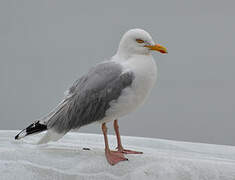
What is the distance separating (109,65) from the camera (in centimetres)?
244

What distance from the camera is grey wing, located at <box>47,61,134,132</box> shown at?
236 cm

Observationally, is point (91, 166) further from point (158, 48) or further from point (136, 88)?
point (158, 48)

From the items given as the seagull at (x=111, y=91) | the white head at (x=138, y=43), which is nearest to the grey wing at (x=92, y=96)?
the seagull at (x=111, y=91)

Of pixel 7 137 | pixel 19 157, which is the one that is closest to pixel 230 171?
pixel 19 157

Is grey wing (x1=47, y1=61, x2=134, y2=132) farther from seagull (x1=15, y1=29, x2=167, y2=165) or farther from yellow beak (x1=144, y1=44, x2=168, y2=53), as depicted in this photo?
yellow beak (x1=144, y1=44, x2=168, y2=53)

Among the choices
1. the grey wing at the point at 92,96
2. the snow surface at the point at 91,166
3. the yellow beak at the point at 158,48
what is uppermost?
the yellow beak at the point at 158,48

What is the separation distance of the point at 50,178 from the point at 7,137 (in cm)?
90

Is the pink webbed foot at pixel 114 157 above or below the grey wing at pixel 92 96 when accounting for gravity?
below

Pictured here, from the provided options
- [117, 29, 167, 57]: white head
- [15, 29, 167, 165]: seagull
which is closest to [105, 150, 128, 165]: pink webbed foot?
[15, 29, 167, 165]: seagull

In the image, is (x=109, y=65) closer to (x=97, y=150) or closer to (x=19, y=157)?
(x=97, y=150)

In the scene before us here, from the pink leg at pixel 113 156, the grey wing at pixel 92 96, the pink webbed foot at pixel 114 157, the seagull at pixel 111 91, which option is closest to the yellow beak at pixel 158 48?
the seagull at pixel 111 91

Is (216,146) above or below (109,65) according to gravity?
below

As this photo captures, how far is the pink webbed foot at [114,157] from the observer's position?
96.2 inches

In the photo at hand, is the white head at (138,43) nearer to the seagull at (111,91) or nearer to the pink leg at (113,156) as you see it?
the seagull at (111,91)
